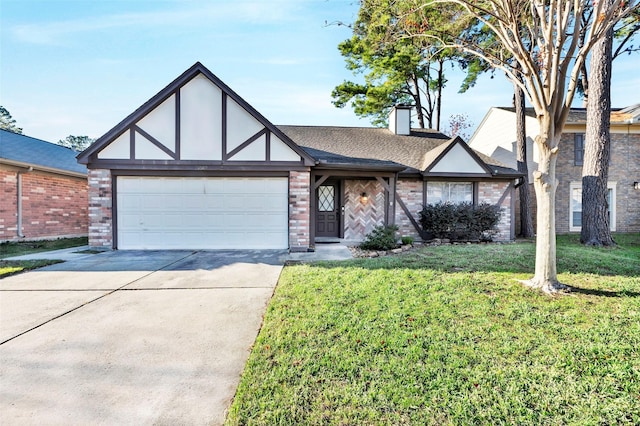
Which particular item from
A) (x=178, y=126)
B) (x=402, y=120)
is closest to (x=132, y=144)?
(x=178, y=126)

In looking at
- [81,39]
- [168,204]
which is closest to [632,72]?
[168,204]

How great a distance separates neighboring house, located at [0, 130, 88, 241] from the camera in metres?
10.1

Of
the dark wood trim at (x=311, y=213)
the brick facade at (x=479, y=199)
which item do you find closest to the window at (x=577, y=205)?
the brick facade at (x=479, y=199)

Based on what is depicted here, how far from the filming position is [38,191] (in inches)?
433

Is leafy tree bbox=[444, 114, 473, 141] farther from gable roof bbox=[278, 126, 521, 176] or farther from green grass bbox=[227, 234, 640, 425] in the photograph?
green grass bbox=[227, 234, 640, 425]

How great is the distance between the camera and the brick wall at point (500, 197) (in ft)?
37.0

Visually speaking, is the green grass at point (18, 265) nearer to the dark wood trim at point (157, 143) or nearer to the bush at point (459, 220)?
the dark wood trim at point (157, 143)

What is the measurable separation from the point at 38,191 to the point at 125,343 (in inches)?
461

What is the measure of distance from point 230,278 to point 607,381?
202 inches

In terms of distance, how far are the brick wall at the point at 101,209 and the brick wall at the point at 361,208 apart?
7.51 meters

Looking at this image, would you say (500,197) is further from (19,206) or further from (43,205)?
(19,206)

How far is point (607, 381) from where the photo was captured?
2.44 metres

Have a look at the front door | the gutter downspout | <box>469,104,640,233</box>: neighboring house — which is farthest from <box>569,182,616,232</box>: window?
the gutter downspout

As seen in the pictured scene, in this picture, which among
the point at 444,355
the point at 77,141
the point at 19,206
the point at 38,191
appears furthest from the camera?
the point at 77,141
